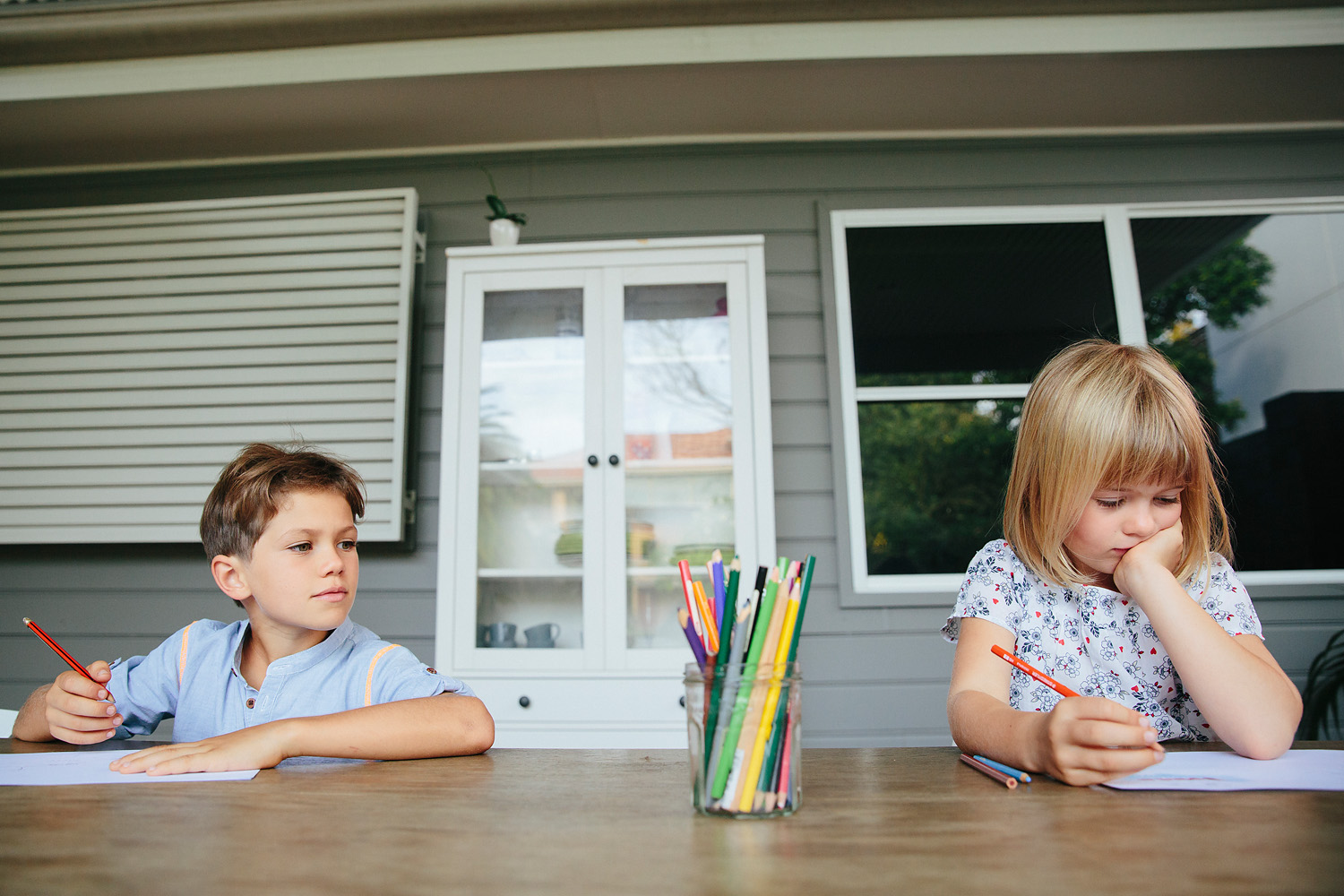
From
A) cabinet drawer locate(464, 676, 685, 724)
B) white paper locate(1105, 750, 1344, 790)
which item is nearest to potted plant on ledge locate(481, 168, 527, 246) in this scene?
cabinet drawer locate(464, 676, 685, 724)

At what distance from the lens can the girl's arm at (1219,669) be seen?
2.77ft

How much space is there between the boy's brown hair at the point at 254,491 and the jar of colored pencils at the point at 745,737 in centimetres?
84

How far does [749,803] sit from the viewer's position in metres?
0.62

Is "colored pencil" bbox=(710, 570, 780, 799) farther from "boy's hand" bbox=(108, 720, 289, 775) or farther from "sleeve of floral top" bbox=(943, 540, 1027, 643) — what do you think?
"sleeve of floral top" bbox=(943, 540, 1027, 643)

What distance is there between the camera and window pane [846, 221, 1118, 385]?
2756 mm

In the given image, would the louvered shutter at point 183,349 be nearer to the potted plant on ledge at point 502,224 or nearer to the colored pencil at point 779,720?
the potted plant on ledge at point 502,224

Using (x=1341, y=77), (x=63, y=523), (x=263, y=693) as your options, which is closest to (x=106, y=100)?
(x=63, y=523)

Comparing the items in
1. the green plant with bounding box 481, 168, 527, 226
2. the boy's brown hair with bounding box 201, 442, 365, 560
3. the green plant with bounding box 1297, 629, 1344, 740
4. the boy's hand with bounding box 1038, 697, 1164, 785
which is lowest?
the green plant with bounding box 1297, 629, 1344, 740

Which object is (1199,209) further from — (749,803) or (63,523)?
(63,523)

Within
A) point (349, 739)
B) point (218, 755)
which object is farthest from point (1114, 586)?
point (218, 755)

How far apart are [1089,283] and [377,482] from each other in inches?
98.5

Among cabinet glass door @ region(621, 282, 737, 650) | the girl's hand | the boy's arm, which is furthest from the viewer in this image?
cabinet glass door @ region(621, 282, 737, 650)

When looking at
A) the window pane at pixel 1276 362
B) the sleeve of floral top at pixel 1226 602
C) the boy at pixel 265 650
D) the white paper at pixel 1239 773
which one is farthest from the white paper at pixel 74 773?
the window pane at pixel 1276 362

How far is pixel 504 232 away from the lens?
257 cm
